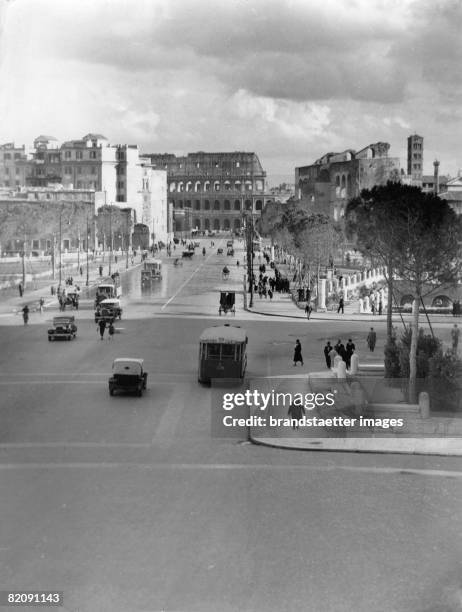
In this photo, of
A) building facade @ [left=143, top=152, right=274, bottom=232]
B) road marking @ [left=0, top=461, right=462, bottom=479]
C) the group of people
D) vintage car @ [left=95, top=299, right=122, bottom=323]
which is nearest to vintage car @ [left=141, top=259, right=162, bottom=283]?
vintage car @ [left=95, top=299, right=122, bottom=323]

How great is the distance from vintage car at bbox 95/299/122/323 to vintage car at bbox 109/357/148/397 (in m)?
14.5

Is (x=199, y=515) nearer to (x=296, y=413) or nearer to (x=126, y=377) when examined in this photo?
(x=296, y=413)

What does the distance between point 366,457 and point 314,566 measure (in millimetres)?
5106

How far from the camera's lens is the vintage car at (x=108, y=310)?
36469 millimetres

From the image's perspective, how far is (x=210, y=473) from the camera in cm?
1520

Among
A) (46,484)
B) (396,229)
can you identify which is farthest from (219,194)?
(46,484)

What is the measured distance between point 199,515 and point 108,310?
2435 cm

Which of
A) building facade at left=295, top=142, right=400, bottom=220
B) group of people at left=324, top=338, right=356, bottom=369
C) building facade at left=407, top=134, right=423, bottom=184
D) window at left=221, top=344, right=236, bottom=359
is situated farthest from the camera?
building facade at left=407, top=134, right=423, bottom=184

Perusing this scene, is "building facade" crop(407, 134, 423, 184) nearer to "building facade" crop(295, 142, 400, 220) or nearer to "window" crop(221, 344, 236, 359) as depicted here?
"building facade" crop(295, 142, 400, 220)

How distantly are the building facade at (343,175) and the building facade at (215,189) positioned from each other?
48240mm

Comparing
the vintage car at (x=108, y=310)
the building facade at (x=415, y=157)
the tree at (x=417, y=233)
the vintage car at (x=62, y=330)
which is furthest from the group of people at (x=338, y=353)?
the building facade at (x=415, y=157)

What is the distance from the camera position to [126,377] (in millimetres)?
21594

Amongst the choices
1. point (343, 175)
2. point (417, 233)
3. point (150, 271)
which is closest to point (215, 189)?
point (343, 175)

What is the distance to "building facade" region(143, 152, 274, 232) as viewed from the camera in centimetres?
15988
